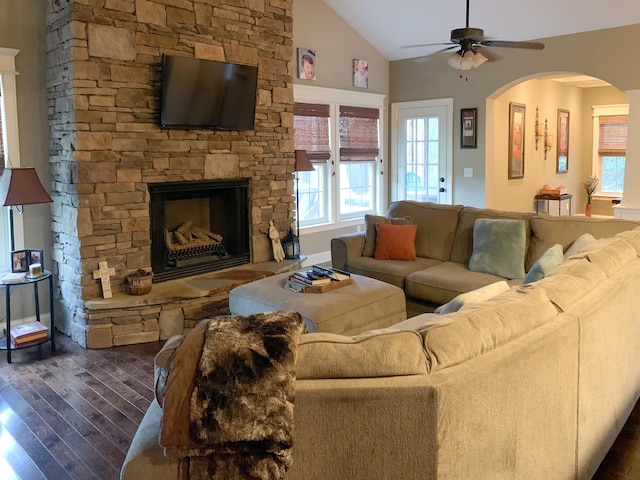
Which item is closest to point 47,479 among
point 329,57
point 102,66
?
point 102,66

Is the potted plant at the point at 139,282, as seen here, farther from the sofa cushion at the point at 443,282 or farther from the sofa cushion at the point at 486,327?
the sofa cushion at the point at 486,327

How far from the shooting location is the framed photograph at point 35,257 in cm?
401

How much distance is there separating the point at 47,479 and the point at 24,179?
85.3 inches

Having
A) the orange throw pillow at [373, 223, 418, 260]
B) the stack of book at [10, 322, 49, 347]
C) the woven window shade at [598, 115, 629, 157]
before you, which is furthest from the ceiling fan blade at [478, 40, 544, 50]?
the woven window shade at [598, 115, 629, 157]

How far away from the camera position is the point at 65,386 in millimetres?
3438

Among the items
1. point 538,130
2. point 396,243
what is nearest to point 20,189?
point 396,243

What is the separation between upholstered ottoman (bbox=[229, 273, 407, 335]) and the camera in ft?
11.3

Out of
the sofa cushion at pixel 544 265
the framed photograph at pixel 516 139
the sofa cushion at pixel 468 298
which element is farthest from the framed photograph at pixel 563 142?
the sofa cushion at pixel 468 298

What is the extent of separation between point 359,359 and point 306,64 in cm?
547

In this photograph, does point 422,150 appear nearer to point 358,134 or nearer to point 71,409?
point 358,134

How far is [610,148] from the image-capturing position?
1019 cm

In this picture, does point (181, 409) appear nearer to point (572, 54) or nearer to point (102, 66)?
point (102, 66)

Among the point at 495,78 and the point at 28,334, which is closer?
the point at 28,334

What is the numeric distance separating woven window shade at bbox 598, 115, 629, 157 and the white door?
14.8ft
